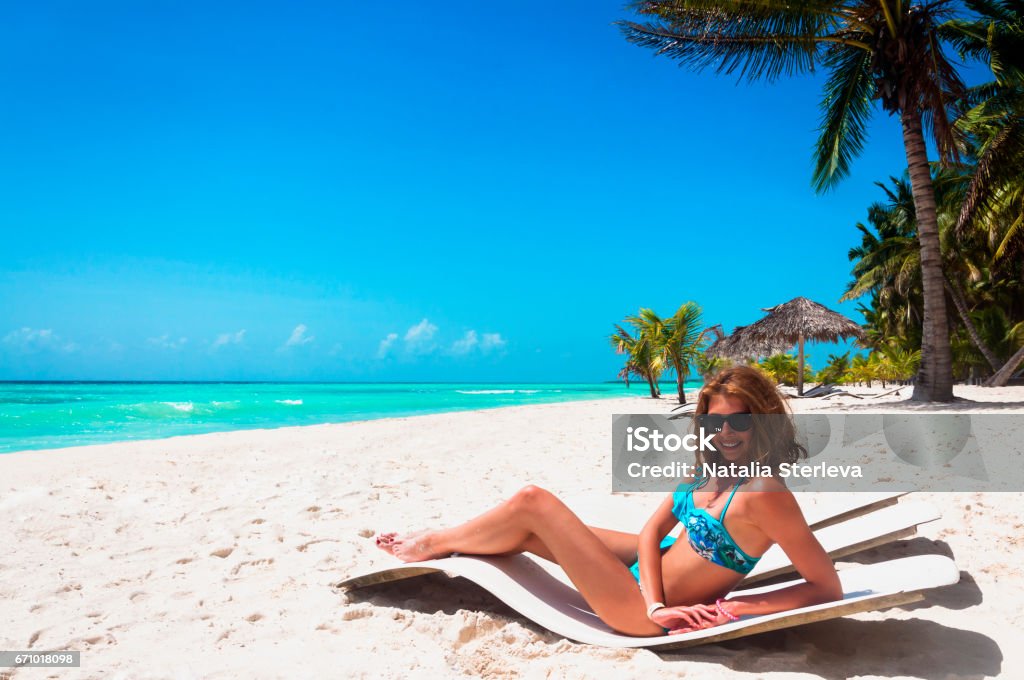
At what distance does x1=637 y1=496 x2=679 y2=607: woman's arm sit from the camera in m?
2.29

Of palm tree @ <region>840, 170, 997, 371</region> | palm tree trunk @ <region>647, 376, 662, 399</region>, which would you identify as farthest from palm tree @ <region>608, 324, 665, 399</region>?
palm tree @ <region>840, 170, 997, 371</region>

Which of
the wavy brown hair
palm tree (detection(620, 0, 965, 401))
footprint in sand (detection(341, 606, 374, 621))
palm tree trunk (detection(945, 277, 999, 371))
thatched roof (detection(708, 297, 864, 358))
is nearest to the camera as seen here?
the wavy brown hair

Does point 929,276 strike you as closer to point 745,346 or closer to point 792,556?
point 745,346

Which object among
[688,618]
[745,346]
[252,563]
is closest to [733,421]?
[688,618]

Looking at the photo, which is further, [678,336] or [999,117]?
[678,336]

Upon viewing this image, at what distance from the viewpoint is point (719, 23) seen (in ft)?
34.7

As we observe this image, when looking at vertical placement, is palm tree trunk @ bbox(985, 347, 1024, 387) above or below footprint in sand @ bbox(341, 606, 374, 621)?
above

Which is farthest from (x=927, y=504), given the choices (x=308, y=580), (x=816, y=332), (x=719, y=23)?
(x=816, y=332)

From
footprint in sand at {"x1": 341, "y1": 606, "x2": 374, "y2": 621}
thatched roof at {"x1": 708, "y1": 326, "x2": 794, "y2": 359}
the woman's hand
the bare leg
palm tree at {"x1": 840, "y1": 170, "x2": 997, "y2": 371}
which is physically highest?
palm tree at {"x1": 840, "y1": 170, "x2": 997, "y2": 371}

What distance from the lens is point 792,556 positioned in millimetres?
2059

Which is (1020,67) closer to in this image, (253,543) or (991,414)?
(991,414)

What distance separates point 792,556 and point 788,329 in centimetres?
1596

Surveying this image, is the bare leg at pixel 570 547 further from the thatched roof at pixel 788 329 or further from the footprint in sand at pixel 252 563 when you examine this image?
the thatched roof at pixel 788 329

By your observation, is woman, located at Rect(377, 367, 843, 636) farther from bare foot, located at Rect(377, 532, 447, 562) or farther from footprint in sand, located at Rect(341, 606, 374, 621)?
footprint in sand, located at Rect(341, 606, 374, 621)
